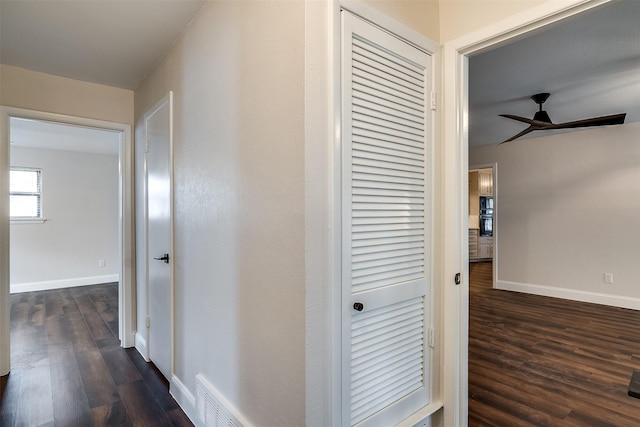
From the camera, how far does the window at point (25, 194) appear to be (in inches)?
205

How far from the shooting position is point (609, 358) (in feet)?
9.12

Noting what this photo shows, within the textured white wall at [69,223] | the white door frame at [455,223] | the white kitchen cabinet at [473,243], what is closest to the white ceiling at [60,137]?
the textured white wall at [69,223]

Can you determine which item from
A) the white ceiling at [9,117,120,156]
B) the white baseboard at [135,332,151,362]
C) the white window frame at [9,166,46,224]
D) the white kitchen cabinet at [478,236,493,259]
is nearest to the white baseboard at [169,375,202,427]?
the white baseboard at [135,332,151,362]

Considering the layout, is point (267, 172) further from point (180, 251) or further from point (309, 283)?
point (180, 251)

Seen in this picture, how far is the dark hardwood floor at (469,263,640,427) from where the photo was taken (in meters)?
2.02

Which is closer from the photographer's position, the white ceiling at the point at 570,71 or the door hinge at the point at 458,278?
the door hinge at the point at 458,278

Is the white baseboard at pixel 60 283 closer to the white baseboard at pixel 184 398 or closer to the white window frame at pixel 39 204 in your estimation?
the white window frame at pixel 39 204

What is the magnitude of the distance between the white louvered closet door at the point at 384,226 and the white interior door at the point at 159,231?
1544mm

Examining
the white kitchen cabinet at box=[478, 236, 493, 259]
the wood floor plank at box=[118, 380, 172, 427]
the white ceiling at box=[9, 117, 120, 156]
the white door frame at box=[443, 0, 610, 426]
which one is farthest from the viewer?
the white kitchen cabinet at box=[478, 236, 493, 259]

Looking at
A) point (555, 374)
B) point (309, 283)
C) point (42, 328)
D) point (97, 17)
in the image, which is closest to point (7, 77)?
point (97, 17)

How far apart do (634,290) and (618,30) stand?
12.0ft

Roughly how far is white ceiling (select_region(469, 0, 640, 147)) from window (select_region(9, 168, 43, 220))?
669cm

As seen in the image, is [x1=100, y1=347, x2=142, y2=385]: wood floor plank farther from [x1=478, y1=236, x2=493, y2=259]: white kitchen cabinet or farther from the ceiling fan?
[x1=478, y1=236, x2=493, y2=259]: white kitchen cabinet

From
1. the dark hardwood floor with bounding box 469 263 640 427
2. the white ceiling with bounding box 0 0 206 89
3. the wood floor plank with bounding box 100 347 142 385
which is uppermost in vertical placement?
the white ceiling with bounding box 0 0 206 89
